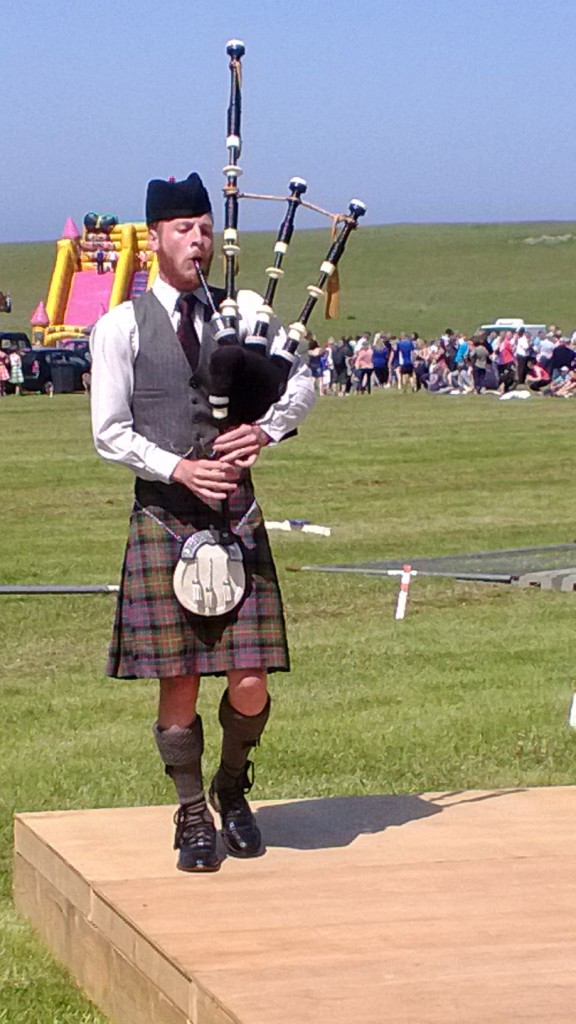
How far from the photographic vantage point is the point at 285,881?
4.75 metres

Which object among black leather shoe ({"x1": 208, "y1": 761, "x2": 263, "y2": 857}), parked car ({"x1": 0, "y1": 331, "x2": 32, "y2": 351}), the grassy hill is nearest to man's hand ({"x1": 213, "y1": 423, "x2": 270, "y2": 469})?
black leather shoe ({"x1": 208, "y1": 761, "x2": 263, "y2": 857})

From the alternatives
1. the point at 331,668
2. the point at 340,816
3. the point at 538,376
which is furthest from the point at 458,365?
the point at 340,816

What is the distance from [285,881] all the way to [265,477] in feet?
57.4

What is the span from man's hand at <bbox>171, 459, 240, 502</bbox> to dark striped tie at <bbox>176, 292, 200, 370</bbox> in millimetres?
268

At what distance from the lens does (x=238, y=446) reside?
476cm

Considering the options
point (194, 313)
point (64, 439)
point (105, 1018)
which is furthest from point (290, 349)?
point (64, 439)

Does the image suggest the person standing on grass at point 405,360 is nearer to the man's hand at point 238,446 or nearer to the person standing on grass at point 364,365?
the person standing on grass at point 364,365

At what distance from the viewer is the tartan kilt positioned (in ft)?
16.0

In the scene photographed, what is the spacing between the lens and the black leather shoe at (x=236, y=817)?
504 cm

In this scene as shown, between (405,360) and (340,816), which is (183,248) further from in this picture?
(405,360)

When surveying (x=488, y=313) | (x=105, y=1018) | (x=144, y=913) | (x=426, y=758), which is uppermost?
(x=144, y=913)

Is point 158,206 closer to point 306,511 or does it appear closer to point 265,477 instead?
point 306,511

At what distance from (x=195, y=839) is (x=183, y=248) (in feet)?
5.03

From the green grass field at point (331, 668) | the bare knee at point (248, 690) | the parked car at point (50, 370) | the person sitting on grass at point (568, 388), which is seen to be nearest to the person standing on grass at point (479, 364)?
the person sitting on grass at point (568, 388)
